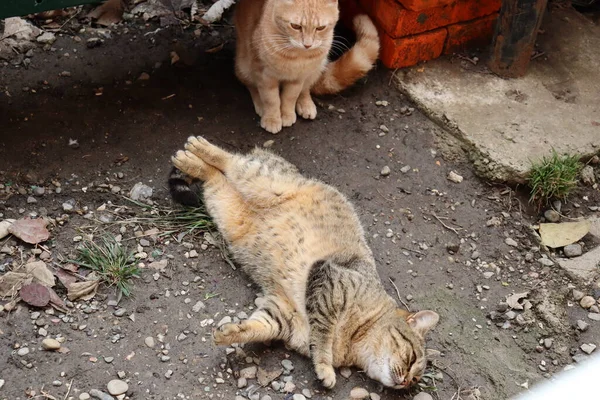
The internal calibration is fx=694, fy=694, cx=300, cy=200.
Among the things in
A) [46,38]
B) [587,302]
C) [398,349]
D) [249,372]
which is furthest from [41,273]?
[587,302]

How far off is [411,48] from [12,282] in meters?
2.97

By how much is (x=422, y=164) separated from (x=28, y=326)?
97.4 inches

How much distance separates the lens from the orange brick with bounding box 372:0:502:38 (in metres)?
4.65

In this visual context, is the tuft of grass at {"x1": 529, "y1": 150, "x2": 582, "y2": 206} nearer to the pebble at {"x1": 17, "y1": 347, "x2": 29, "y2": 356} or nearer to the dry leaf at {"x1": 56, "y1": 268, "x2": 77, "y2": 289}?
the dry leaf at {"x1": 56, "y1": 268, "x2": 77, "y2": 289}

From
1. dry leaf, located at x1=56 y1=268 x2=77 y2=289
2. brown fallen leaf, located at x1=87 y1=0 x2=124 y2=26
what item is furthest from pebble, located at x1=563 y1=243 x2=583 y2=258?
brown fallen leaf, located at x1=87 y1=0 x2=124 y2=26

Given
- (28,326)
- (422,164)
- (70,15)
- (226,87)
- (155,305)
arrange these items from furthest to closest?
(70,15), (226,87), (422,164), (155,305), (28,326)

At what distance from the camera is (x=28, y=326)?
321 cm

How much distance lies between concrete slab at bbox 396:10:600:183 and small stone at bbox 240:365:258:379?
1.95 meters

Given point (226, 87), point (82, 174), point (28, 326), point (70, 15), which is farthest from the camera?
point (70, 15)

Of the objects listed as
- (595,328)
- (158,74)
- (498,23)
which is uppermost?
(498,23)

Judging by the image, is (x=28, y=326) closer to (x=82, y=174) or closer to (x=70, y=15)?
(x=82, y=174)

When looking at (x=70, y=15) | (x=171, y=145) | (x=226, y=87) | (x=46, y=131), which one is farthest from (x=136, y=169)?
(x=70, y=15)

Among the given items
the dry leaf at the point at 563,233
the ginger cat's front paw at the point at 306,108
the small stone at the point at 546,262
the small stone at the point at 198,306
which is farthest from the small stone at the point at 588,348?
the ginger cat's front paw at the point at 306,108

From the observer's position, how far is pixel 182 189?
3.85m
